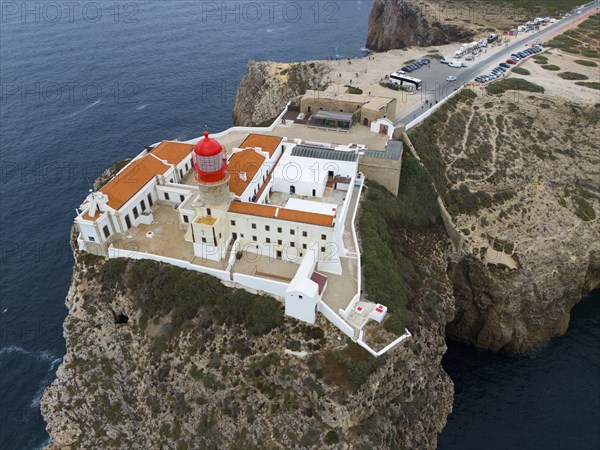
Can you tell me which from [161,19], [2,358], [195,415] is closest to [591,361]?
[195,415]

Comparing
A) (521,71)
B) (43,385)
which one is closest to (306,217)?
(43,385)

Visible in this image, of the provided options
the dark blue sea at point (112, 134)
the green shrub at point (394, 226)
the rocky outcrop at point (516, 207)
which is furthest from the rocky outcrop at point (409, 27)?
the green shrub at point (394, 226)

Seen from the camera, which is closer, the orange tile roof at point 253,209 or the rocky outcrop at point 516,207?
the orange tile roof at point 253,209

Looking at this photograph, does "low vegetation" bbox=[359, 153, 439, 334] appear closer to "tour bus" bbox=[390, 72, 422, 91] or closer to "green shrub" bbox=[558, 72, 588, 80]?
"tour bus" bbox=[390, 72, 422, 91]

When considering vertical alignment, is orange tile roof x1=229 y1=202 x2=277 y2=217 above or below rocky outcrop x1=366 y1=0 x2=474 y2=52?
below

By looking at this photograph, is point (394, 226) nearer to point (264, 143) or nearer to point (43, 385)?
point (264, 143)

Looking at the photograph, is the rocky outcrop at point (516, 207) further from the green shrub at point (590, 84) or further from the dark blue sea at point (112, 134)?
the green shrub at point (590, 84)

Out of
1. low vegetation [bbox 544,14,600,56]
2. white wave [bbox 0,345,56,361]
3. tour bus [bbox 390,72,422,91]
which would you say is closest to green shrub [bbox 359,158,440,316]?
tour bus [bbox 390,72,422,91]
